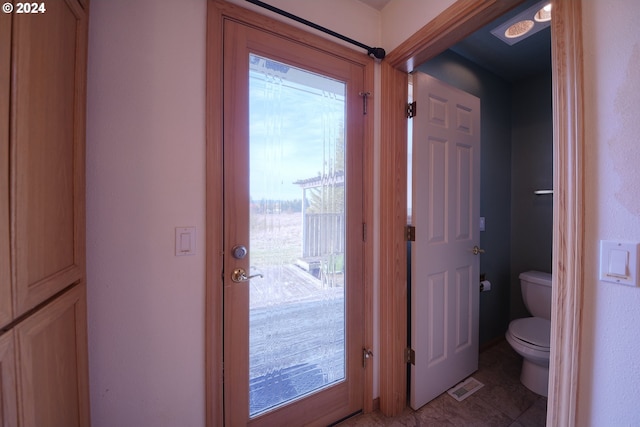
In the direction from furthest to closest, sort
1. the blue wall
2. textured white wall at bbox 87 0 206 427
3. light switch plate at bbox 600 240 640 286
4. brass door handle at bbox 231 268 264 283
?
the blue wall < brass door handle at bbox 231 268 264 283 < textured white wall at bbox 87 0 206 427 < light switch plate at bbox 600 240 640 286

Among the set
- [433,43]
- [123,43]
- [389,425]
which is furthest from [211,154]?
[389,425]

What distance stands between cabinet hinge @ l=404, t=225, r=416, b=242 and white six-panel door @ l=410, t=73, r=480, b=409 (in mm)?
26

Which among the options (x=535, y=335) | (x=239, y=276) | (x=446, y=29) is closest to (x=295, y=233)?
(x=239, y=276)

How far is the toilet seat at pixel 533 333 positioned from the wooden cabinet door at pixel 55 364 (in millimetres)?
2398

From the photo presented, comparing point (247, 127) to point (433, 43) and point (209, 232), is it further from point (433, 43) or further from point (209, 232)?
point (433, 43)

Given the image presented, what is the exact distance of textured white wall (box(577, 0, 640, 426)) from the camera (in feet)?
2.12

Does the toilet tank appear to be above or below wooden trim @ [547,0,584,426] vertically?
below

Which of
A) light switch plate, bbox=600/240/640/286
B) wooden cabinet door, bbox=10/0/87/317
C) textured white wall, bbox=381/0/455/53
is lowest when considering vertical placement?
light switch plate, bbox=600/240/640/286

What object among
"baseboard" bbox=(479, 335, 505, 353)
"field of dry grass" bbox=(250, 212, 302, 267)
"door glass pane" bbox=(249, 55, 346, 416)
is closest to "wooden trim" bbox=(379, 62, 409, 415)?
"door glass pane" bbox=(249, 55, 346, 416)

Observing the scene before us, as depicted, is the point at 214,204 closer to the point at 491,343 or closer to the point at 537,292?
the point at 537,292

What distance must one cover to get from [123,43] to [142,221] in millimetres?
693

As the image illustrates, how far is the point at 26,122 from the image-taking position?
0.55m

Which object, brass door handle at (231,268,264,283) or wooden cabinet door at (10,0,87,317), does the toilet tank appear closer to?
brass door handle at (231,268,264,283)

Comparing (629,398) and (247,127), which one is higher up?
(247,127)
